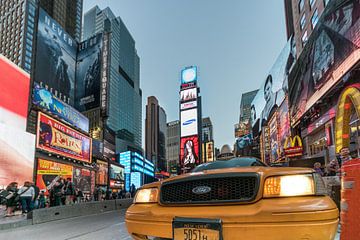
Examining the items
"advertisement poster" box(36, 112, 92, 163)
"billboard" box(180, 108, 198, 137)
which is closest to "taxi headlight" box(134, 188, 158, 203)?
"advertisement poster" box(36, 112, 92, 163)

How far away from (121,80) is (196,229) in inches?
5813

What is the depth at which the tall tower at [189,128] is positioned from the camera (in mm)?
68875

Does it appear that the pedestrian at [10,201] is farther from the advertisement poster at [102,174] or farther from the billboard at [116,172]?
the billboard at [116,172]

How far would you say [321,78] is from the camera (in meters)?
26.9

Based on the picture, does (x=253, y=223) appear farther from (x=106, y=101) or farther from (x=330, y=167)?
(x=106, y=101)

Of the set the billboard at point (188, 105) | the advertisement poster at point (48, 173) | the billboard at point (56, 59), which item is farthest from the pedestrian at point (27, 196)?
the billboard at point (188, 105)

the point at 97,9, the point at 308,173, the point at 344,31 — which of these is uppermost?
the point at 97,9

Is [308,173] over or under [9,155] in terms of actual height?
under

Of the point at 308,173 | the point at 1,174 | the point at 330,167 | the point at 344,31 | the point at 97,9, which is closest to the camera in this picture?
the point at 308,173

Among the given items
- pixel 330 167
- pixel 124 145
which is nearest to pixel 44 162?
pixel 330 167

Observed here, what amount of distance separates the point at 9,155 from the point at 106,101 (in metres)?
28.7

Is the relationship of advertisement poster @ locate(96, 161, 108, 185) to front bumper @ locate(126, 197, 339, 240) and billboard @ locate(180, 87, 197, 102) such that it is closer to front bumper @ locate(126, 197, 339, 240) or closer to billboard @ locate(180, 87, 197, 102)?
billboard @ locate(180, 87, 197, 102)

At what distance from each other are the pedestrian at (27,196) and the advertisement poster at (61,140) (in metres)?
10.2

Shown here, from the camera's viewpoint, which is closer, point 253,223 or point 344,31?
point 253,223
